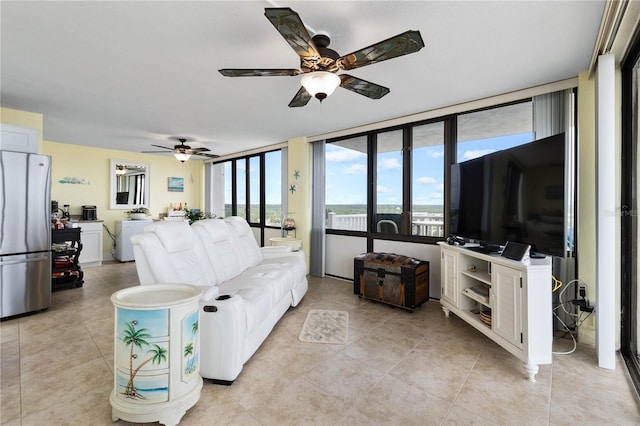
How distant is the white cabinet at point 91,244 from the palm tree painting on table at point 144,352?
5204 mm

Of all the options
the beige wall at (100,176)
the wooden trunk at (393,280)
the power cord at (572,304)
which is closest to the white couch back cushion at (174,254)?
the wooden trunk at (393,280)

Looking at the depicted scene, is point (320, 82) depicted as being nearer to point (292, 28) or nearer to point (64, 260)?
point (292, 28)

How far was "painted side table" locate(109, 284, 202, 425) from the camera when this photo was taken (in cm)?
152

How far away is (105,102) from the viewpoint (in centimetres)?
336

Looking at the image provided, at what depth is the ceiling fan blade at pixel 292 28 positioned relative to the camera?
53.5 inches

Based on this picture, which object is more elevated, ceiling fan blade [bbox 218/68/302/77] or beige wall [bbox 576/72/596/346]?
ceiling fan blade [bbox 218/68/302/77]

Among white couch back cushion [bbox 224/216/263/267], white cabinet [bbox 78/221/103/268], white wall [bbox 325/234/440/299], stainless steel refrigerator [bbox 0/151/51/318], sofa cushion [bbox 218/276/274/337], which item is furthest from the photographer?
white cabinet [bbox 78/221/103/268]

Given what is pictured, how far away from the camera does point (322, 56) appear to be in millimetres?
1843

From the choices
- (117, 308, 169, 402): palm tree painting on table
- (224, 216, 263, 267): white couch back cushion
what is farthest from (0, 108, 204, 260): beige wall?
(117, 308, 169, 402): palm tree painting on table

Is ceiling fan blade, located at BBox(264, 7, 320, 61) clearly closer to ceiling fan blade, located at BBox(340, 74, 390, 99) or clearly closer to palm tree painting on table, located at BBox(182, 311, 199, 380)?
ceiling fan blade, located at BBox(340, 74, 390, 99)

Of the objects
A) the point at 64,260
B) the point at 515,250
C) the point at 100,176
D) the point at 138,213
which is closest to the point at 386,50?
the point at 515,250

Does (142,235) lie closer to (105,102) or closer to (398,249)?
(105,102)

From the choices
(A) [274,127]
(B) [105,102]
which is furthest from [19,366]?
(A) [274,127]

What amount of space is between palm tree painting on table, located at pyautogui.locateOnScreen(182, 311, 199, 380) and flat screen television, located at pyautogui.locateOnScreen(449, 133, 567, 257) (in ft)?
8.22
